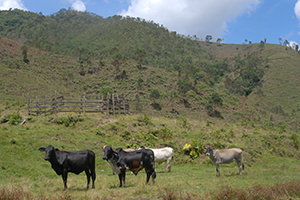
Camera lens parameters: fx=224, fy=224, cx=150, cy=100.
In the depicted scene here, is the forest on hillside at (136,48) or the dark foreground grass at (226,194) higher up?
the forest on hillside at (136,48)

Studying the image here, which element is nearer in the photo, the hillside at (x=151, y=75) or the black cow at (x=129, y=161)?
the black cow at (x=129, y=161)

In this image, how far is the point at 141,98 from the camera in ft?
167

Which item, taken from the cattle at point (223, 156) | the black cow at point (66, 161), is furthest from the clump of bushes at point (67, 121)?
the cattle at point (223, 156)

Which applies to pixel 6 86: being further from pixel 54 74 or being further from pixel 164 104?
pixel 164 104

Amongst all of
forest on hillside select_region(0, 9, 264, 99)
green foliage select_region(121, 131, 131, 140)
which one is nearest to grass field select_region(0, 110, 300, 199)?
green foliage select_region(121, 131, 131, 140)

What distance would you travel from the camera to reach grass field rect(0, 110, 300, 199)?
21.2 ft

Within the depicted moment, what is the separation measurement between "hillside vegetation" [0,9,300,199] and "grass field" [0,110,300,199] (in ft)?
0.19

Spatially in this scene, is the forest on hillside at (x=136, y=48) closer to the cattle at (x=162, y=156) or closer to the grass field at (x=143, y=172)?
the grass field at (x=143, y=172)

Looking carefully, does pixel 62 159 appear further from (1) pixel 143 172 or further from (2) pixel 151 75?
(2) pixel 151 75

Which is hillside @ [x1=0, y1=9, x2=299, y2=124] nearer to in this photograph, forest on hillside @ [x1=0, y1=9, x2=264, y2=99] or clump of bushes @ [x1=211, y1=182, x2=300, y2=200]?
forest on hillside @ [x1=0, y1=9, x2=264, y2=99]

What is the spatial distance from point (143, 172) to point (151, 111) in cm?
3134

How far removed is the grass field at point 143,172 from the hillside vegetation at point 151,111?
0.19ft

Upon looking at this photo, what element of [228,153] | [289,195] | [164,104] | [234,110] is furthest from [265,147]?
[234,110]

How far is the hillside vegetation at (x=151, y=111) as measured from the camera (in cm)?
823
